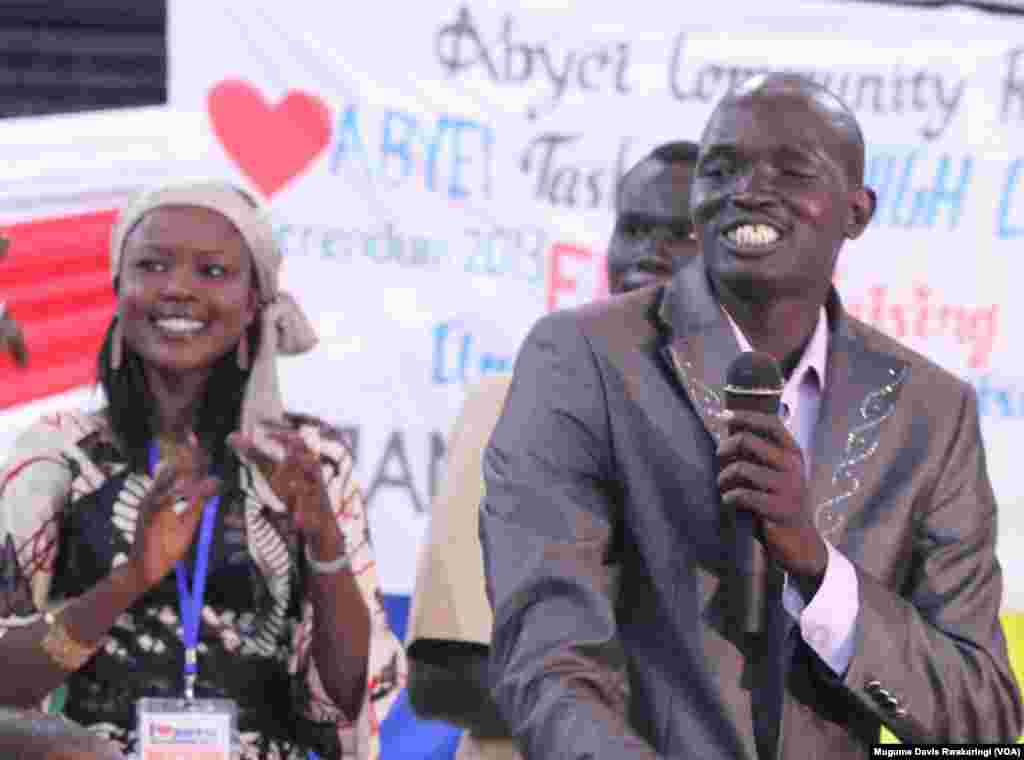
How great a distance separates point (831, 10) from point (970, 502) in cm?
343

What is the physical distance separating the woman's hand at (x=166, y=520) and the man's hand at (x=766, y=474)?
1.50 meters

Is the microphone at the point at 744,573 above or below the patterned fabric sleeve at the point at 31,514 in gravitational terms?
above

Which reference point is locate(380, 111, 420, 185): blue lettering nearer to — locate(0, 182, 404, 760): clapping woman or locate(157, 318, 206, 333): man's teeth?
locate(0, 182, 404, 760): clapping woman

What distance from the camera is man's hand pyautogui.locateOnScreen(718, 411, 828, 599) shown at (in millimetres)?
1937

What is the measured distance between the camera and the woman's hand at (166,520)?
10.5ft

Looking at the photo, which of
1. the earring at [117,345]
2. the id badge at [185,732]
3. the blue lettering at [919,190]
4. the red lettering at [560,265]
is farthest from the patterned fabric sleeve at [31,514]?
the blue lettering at [919,190]

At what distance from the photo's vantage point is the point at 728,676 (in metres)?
2.10

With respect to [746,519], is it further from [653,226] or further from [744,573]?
[653,226]

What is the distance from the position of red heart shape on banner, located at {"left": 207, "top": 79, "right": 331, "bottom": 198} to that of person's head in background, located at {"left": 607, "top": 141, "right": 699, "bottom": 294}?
1340mm

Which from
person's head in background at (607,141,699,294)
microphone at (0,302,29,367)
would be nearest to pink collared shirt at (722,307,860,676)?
microphone at (0,302,29,367)

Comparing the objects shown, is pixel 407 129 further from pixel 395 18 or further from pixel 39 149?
pixel 39 149

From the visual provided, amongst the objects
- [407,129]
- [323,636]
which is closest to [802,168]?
[323,636]

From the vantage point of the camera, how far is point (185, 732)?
3.18 m

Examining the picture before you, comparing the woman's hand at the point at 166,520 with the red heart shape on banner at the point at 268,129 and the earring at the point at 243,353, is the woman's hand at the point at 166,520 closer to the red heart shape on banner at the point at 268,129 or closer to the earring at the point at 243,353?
the earring at the point at 243,353
